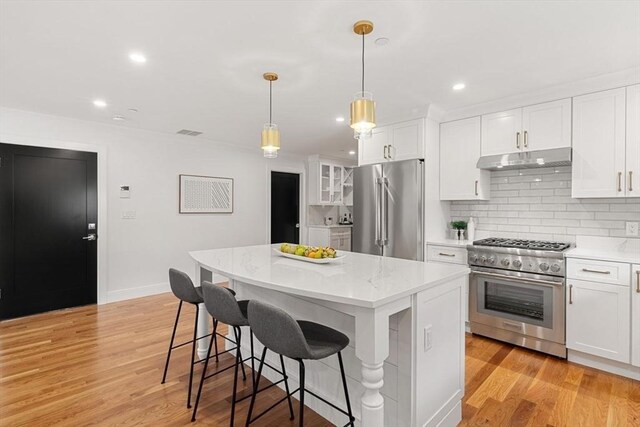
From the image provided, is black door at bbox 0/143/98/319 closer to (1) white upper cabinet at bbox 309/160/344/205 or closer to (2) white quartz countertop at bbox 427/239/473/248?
(1) white upper cabinet at bbox 309/160/344/205

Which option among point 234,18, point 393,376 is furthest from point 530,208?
point 234,18

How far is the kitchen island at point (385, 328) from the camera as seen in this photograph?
4.90 feet

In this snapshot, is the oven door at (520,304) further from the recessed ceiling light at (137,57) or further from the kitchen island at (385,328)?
the recessed ceiling light at (137,57)

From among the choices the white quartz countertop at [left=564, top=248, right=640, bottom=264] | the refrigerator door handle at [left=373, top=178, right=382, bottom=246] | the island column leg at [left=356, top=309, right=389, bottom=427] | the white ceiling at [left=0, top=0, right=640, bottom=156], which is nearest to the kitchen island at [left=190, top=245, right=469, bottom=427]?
the island column leg at [left=356, top=309, right=389, bottom=427]

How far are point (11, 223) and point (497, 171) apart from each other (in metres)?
5.64

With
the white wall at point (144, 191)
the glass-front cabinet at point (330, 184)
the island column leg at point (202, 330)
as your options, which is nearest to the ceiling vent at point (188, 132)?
the white wall at point (144, 191)

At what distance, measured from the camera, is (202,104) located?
3615 millimetres

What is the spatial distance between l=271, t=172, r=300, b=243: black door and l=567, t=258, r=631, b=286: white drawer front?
480cm

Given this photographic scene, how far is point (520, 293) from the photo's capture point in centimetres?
308

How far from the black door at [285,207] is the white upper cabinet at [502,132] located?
13.0 ft

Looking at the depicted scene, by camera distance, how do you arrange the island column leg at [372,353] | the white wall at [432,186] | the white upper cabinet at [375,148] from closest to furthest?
the island column leg at [372,353], the white wall at [432,186], the white upper cabinet at [375,148]

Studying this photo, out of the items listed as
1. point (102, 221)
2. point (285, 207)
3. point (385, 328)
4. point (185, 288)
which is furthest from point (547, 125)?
point (102, 221)

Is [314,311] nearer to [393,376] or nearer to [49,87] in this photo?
[393,376]

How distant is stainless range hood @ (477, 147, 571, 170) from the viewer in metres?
3.03
